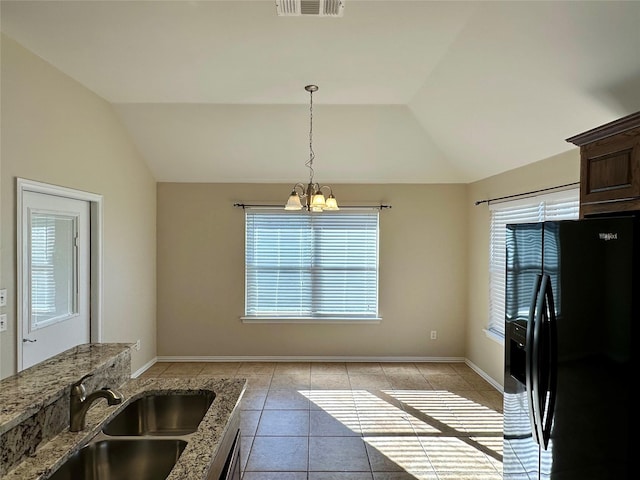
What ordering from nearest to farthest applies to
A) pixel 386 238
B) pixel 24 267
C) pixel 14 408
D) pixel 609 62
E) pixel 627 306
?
pixel 14 408 → pixel 627 306 → pixel 609 62 → pixel 24 267 → pixel 386 238

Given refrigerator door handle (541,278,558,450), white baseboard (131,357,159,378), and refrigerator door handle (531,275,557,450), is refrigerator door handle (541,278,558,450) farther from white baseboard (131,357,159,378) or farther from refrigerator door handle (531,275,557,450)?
white baseboard (131,357,159,378)

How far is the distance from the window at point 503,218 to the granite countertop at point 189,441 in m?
2.94

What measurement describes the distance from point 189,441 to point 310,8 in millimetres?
2202

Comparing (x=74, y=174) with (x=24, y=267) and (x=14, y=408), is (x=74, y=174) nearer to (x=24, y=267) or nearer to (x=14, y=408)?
(x=24, y=267)

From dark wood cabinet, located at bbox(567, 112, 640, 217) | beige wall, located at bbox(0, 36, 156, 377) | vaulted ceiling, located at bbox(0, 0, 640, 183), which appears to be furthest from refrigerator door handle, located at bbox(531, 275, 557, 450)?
beige wall, located at bbox(0, 36, 156, 377)

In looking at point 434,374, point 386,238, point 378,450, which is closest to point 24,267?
point 378,450

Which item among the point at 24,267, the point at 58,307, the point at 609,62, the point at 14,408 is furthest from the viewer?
the point at 58,307

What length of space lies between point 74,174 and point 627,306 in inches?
155

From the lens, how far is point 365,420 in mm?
3592

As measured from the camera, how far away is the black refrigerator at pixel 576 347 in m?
1.46

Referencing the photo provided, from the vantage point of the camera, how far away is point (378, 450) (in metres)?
3.10

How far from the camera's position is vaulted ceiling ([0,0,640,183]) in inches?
90.3

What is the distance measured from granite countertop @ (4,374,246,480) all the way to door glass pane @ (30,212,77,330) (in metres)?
1.66

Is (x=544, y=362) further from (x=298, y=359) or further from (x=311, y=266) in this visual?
(x=298, y=359)
